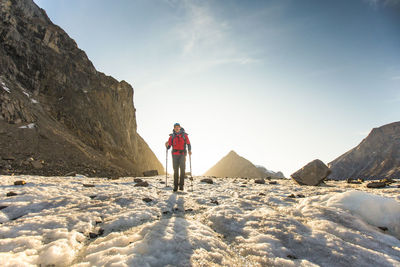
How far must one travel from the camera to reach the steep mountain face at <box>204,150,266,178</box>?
117 m

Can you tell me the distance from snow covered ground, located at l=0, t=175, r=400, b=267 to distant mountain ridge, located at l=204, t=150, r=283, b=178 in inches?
4452

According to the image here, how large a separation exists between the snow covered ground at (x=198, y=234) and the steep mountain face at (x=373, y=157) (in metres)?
181

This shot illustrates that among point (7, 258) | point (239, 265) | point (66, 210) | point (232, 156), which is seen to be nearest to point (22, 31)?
point (66, 210)

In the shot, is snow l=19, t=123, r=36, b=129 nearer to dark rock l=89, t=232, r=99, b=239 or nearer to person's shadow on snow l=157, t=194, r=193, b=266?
dark rock l=89, t=232, r=99, b=239

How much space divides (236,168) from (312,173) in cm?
11109

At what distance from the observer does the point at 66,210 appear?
5.14m

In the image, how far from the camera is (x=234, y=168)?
122 metres

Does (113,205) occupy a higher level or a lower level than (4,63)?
lower

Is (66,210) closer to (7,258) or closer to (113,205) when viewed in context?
(113,205)

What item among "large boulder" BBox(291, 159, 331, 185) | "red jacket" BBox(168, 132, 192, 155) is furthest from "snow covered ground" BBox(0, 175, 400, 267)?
"large boulder" BBox(291, 159, 331, 185)

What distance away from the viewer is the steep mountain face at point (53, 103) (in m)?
15.8

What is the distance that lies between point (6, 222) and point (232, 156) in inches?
5045

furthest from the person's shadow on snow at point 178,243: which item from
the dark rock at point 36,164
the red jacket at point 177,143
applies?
the dark rock at point 36,164

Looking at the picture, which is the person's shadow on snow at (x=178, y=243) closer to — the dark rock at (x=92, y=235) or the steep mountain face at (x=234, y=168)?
the dark rock at (x=92, y=235)
